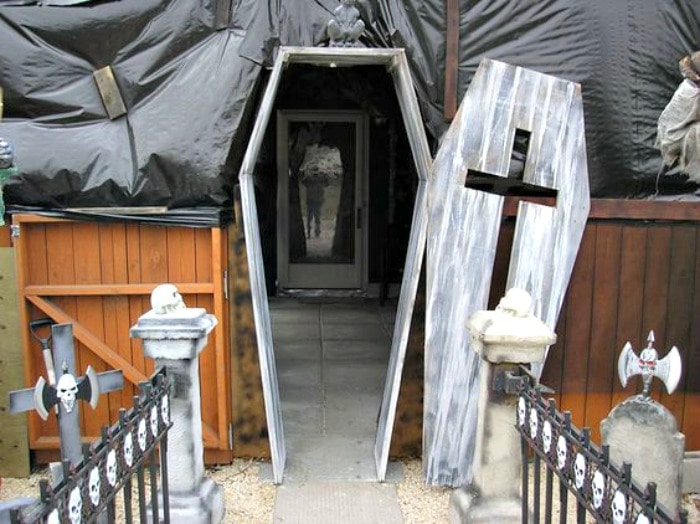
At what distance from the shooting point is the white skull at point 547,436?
105 inches

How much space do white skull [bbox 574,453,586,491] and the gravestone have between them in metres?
1.40

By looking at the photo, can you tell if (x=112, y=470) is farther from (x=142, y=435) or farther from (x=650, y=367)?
(x=650, y=367)

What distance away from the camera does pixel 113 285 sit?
14.5ft

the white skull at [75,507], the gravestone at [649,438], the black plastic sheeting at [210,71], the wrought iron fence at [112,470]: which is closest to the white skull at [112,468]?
the wrought iron fence at [112,470]

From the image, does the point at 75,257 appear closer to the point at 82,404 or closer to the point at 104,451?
the point at 82,404

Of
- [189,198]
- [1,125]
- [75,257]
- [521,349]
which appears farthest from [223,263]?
[521,349]

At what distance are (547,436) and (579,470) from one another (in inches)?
12.3

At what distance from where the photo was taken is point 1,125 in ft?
14.1

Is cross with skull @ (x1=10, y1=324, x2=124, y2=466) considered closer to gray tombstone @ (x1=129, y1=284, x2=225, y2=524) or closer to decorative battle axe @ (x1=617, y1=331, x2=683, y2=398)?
gray tombstone @ (x1=129, y1=284, x2=225, y2=524)

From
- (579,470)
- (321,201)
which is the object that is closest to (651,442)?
(579,470)

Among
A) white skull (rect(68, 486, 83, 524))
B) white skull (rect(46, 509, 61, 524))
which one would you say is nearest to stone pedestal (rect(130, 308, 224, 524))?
white skull (rect(68, 486, 83, 524))

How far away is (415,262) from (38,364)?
108 inches

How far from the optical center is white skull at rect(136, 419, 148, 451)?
2748 millimetres

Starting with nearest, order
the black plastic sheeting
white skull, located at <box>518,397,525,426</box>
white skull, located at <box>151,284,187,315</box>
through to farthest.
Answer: white skull, located at <box>518,397,525,426</box>
white skull, located at <box>151,284,187,315</box>
the black plastic sheeting
